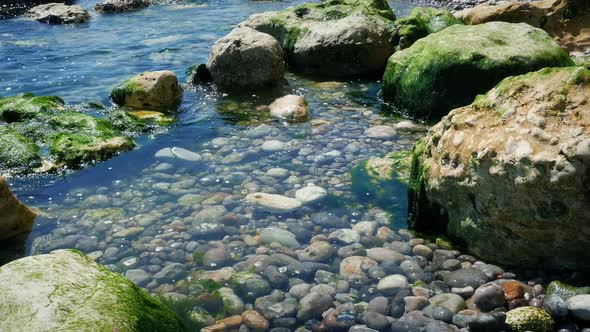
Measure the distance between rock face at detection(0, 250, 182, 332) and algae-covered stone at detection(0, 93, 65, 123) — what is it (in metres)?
6.36

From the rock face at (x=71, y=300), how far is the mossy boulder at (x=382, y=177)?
3375 millimetres

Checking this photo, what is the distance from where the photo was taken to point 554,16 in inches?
520

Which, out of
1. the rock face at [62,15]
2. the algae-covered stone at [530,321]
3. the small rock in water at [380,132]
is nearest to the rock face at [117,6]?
the rock face at [62,15]

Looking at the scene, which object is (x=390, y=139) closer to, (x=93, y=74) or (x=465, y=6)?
(x=93, y=74)

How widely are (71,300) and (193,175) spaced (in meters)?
4.09

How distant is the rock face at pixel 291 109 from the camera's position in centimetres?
942

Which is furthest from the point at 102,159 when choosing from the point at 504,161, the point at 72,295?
the point at 504,161

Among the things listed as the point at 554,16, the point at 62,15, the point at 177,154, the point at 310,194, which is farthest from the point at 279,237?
the point at 62,15

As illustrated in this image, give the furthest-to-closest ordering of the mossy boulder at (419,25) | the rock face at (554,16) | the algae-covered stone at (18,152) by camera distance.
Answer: the rock face at (554,16) → the mossy boulder at (419,25) → the algae-covered stone at (18,152)

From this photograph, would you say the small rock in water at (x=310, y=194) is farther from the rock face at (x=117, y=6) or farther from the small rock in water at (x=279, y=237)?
the rock face at (x=117, y=6)

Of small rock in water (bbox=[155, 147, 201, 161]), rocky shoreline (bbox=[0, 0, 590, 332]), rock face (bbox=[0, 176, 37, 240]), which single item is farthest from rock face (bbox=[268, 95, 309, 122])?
rock face (bbox=[0, 176, 37, 240])

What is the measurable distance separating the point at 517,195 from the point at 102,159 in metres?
5.88

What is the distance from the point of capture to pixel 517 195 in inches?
184

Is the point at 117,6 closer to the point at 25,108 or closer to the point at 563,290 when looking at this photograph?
the point at 25,108
